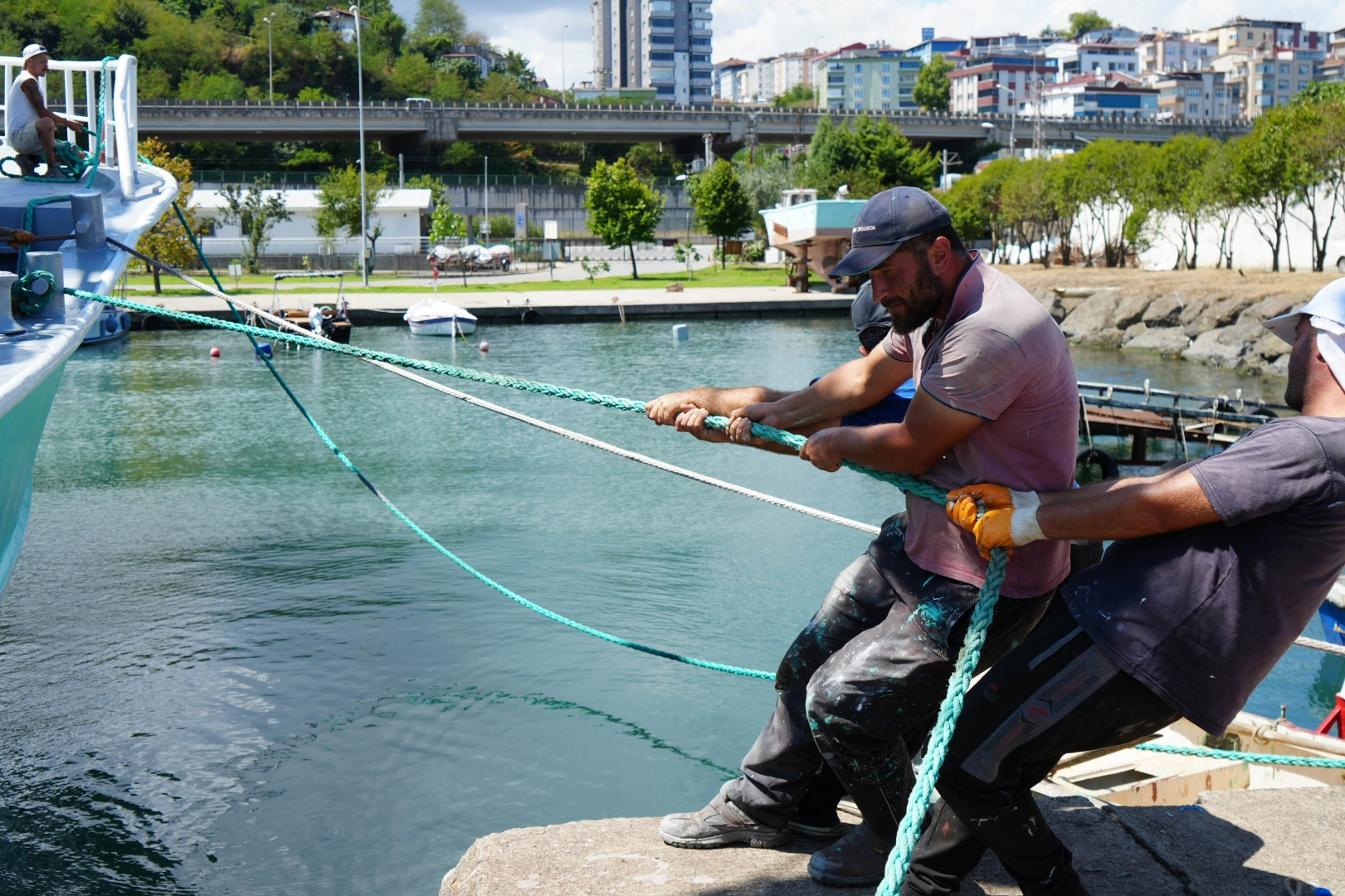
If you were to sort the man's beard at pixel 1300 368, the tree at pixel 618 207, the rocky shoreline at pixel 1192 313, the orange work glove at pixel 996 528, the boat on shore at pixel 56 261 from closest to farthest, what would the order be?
1. the man's beard at pixel 1300 368
2. the orange work glove at pixel 996 528
3. the boat on shore at pixel 56 261
4. the rocky shoreline at pixel 1192 313
5. the tree at pixel 618 207

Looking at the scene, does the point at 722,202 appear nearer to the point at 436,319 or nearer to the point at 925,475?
the point at 436,319

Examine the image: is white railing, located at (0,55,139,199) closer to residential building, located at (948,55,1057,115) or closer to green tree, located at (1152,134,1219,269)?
green tree, located at (1152,134,1219,269)

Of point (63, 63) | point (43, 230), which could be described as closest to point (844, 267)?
point (43, 230)

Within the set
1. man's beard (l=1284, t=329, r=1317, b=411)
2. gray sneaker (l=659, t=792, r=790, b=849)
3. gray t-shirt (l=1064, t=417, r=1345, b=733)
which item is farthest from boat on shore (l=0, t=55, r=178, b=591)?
man's beard (l=1284, t=329, r=1317, b=411)

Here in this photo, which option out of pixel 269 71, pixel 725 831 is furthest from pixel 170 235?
pixel 269 71

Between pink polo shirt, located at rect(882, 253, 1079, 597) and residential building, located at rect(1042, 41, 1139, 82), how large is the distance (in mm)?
192706

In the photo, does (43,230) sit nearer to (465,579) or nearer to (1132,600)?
(465,579)

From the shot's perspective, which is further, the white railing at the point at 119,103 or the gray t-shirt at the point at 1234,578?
the white railing at the point at 119,103

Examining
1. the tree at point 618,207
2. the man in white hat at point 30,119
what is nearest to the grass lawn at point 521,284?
the tree at point 618,207

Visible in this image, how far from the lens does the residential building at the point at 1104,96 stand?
498ft

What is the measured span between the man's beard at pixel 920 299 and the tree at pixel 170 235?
3777 centimetres

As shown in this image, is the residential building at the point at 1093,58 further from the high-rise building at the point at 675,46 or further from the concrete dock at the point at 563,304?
the concrete dock at the point at 563,304

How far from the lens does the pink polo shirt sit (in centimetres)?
301

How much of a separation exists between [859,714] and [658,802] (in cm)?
461
